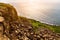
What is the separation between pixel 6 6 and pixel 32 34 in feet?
8.69

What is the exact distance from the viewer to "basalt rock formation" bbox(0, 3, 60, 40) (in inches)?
757

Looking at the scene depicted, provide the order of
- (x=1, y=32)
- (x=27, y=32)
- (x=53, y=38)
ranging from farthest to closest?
(x=53, y=38) → (x=27, y=32) → (x=1, y=32)

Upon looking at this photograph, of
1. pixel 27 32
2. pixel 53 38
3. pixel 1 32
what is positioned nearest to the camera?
pixel 1 32

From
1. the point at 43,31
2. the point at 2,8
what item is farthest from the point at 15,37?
Result: the point at 43,31

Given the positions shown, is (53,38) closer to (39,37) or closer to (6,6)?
(39,37)

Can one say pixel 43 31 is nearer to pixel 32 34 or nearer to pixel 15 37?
pixel 32 34

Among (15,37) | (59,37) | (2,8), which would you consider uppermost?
(2,8)

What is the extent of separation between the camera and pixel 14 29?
806 inches

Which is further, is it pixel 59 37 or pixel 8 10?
pixel 59 37

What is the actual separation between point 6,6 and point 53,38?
426 cm

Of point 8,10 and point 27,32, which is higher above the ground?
point 8,10

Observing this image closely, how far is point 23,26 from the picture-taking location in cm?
2189

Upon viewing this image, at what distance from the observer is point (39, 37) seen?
73.6 feet

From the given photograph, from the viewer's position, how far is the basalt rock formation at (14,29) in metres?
19.2
